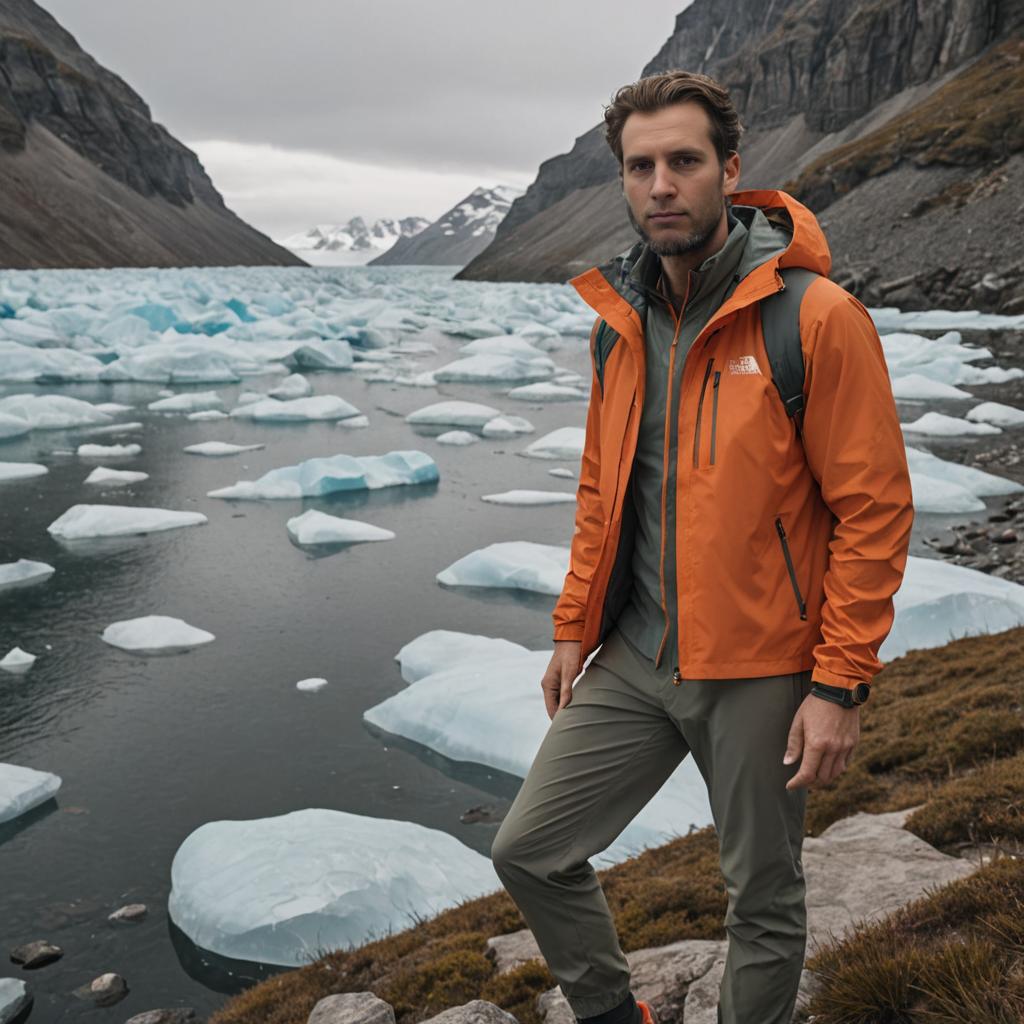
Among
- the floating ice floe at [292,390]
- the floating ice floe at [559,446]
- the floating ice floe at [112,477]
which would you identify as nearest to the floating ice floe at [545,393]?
the floating ice floe at [292,390]

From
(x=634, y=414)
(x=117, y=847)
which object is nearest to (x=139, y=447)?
(x=117, y=847)

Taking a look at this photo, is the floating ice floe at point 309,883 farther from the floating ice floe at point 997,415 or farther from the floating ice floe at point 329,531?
the floating ice floe at point 997,415

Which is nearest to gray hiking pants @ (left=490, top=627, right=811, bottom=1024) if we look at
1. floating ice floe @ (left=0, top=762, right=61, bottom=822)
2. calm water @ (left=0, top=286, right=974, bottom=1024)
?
calm water @ (left=0, top=286, right=974, bottom=1024)

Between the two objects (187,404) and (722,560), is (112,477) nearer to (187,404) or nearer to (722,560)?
(187,404)

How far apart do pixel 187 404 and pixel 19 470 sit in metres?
7.28

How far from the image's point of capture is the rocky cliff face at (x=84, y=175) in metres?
88.3

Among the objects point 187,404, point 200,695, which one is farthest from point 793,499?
point 187,404

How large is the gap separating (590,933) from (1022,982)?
950mm

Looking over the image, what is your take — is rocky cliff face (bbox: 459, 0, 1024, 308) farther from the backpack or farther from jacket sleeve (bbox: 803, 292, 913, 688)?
jacket sleeve (bbox: 803, 292, 913, 688)

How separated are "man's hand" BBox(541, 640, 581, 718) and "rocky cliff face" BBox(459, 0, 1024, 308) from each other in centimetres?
513

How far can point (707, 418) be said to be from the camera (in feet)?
7.41

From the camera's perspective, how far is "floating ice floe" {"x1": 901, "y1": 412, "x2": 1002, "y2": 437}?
1694 cm

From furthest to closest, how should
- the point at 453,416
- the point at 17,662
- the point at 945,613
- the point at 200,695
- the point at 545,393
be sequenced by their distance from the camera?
the point at 545,393 < the point at 453,416 < the point at 945,613 < the point at 17,662 < the point at 200,695

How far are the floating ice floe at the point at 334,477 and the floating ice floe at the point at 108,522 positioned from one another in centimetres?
158
